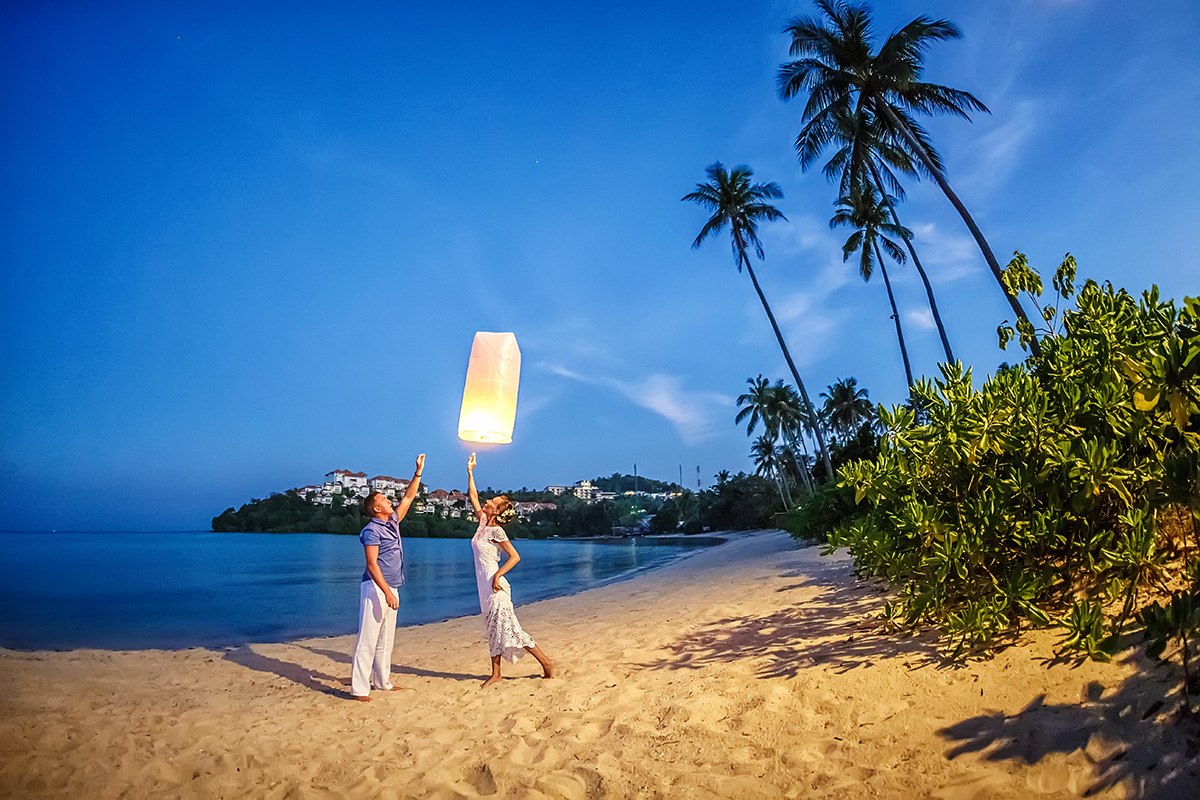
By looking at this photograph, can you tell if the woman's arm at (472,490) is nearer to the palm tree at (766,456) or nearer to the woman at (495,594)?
the woman at (495,594)

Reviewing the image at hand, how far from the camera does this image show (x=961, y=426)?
11.4ft

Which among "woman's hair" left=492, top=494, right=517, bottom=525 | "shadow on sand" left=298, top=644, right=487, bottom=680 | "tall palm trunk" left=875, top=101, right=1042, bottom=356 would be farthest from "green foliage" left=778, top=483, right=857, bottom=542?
"shadow on sand" left=298, top=644, right=487, bottom=680

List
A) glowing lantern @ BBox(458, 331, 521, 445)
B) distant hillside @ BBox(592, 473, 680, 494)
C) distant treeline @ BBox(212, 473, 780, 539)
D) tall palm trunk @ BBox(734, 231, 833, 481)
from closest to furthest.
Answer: glowing lantern @ BBox(458, 331, 521, 445)
tall palm trunk @ BBox(734, 231, 833, 481)
distant treeline @ BBox(212, 473, 780, 539)
distant hillside @ BBox(592, 473, 680, 494)

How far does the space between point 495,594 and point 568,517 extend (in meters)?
97.2

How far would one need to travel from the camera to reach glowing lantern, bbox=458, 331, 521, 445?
392 cm

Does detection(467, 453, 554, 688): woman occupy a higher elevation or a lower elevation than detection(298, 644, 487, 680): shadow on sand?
higher

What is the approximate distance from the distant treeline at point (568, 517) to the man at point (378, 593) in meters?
52.2

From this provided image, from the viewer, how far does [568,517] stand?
3959 inches

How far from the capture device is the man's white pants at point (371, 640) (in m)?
4.94

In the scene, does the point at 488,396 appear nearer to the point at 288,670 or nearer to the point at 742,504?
the point at 288,670

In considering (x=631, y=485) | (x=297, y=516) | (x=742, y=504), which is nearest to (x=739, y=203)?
(x=742, y=504)

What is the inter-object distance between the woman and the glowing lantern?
124cm

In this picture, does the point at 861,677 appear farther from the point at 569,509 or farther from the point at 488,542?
the point at 569,509

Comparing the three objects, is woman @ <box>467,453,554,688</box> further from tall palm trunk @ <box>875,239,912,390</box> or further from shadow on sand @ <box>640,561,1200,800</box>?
tall palm trunk @ <box>875,239,912,390</box>
